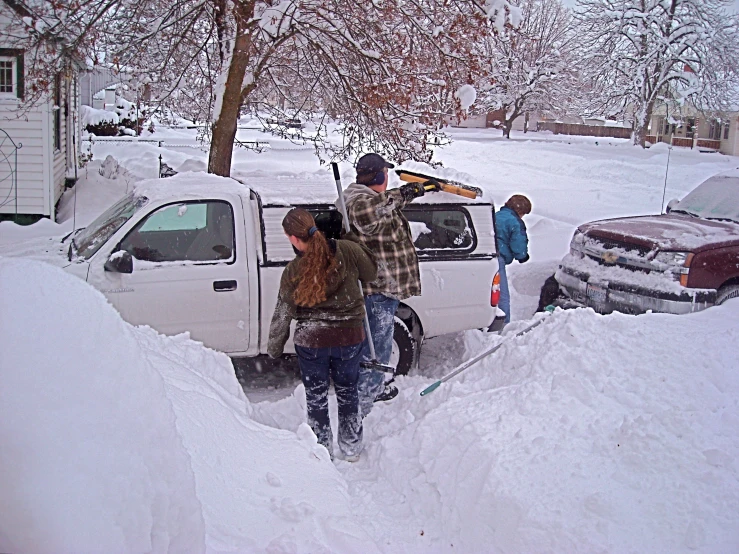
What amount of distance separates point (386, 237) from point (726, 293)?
13.5ft

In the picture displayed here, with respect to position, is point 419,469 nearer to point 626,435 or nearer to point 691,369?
point 626,435

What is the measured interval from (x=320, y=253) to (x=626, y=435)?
2.01 m

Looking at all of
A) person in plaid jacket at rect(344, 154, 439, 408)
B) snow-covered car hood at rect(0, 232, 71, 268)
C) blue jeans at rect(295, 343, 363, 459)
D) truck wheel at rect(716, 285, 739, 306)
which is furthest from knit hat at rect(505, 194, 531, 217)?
snow-covered car hood at rect(0, 232, 71, 268)

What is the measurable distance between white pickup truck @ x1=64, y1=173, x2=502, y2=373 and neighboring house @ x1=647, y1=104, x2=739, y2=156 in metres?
37.2

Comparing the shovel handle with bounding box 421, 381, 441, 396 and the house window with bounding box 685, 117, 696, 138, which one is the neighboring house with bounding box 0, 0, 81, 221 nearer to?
the shovel handle with bounding box 421, 381, 441, 396

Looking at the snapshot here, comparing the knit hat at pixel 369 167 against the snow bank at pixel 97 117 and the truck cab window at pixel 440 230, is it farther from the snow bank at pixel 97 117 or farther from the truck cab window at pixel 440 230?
the snow bank at pixel 97 117

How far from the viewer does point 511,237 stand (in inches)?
294

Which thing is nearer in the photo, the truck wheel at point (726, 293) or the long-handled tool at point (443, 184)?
the long-handled tool at point (443, 184)

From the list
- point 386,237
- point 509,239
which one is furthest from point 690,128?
point 386,237

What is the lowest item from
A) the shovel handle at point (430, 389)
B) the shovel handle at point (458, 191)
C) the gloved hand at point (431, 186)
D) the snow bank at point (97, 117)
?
the shovel handle at point (430, 389)

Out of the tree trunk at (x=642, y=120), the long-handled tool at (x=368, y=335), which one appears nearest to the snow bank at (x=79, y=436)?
the long-handled tool at (x=368, y=335)

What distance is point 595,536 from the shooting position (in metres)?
3.44

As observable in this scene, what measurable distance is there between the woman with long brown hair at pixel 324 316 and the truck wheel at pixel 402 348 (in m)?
1.50

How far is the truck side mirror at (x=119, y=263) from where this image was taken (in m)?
5.57
